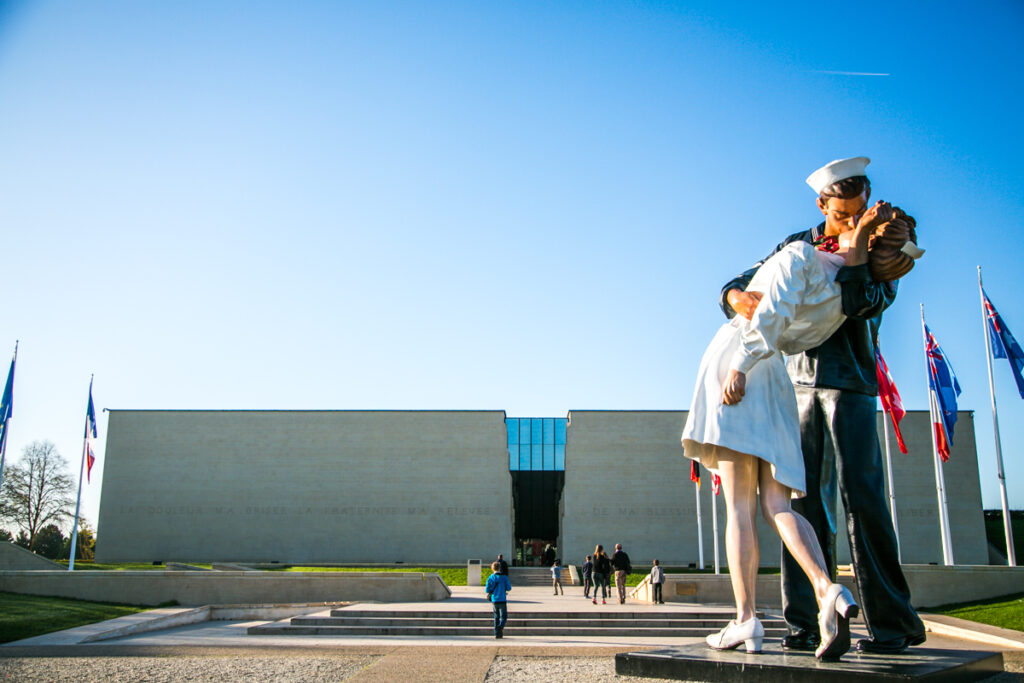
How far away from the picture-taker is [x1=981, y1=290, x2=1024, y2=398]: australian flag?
1919 cm

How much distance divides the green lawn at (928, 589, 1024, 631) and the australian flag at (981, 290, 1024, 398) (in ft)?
17.3

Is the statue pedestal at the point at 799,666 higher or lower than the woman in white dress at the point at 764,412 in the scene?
lower

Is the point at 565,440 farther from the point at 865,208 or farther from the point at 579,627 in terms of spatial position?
the point at 865,208

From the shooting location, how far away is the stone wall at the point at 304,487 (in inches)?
1628

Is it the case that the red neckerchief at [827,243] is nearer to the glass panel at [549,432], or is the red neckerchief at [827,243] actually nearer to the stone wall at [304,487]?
the stone wall at [304,487]

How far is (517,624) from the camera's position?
49.1 ft

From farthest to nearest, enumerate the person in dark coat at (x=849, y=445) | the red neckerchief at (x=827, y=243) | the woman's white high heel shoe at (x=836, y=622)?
the red neckerchief at (x=827, y=243) → the person in dark coat at (x=849, y=445) → the woman's white high heel shoe at (x=836, y=622)

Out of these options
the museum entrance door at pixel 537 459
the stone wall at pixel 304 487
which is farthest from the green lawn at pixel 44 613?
the museum entrance door at pixel 537 459

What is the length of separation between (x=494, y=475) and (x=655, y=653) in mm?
38893

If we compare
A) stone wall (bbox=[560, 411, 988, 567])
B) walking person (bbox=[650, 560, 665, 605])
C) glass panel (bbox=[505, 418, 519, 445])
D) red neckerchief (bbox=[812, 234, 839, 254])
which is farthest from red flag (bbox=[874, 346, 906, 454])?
glass panel (bbox=[505, 418, 519, 445])

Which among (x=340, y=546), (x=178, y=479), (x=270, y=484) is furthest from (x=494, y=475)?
(x=178, y=479)

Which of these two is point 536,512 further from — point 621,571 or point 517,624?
point 517,624

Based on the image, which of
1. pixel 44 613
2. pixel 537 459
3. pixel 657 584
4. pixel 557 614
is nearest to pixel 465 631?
pixel 557 614

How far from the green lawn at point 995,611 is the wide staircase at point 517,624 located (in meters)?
4.78
